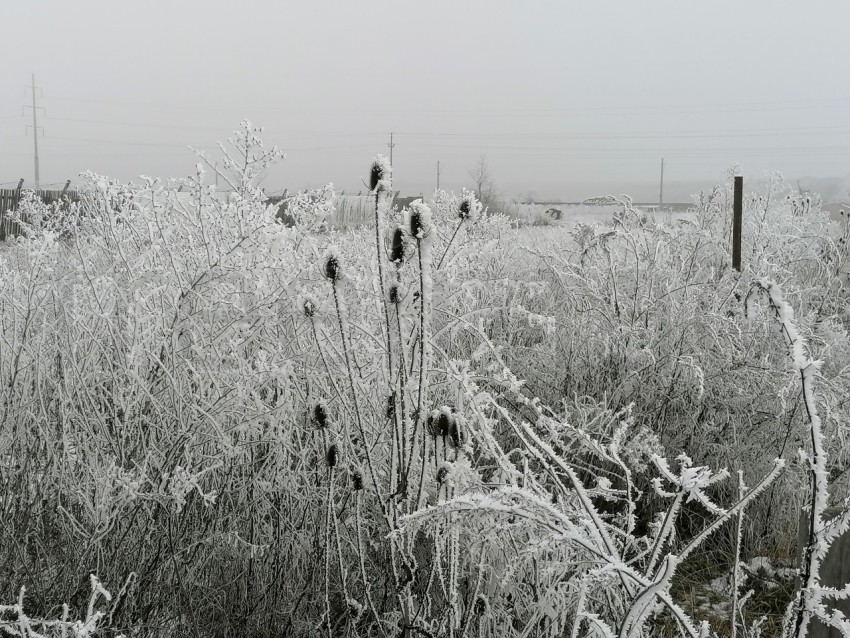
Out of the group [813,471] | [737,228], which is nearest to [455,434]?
[813,471]

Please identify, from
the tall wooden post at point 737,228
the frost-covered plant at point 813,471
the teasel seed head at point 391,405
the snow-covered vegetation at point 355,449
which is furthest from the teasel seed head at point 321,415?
the tall wooden post at point 737,228

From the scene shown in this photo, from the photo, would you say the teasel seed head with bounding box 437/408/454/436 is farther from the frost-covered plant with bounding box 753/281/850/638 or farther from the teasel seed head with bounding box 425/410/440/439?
the frost-covered plant with bounding box 753/281/850/638

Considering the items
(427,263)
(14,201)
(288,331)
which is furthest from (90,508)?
(14,201)

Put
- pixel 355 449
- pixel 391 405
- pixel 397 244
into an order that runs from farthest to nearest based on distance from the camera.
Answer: pixel 355 449 → pixel 391 405 → pixel 397 244

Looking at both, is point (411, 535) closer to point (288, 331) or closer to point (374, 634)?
point (374, 634)

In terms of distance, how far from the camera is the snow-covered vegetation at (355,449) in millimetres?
1830

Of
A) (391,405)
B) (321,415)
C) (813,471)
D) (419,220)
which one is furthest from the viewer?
(391,405)

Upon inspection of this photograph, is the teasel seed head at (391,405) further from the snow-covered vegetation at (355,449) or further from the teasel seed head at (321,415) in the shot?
the teasel seed head at (321,415)

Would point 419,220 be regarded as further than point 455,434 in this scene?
No

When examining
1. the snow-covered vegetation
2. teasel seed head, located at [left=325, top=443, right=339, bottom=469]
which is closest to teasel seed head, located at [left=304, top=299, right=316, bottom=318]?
Answer: the snow-covered vegetation

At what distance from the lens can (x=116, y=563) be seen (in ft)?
8.58

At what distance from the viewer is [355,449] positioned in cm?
307

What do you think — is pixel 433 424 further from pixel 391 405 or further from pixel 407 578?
pixel 407 578

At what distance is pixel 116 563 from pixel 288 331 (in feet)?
4.27
